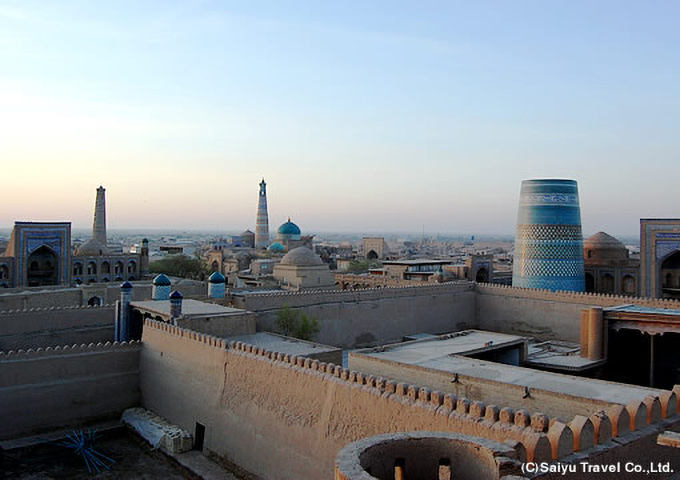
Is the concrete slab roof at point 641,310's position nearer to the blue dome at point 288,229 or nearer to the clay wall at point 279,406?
the clay wall at point 279,406

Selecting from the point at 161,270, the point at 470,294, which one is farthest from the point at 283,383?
the point at 161,270

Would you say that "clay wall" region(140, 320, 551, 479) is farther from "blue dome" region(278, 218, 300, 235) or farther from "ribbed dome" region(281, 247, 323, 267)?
"blue dome" region(278, 218, 300, 235)

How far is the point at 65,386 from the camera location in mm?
12461

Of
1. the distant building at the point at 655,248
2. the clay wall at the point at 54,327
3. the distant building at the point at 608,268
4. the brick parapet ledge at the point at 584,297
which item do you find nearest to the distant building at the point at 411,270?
the brick parapet ledge at the point at 584,297

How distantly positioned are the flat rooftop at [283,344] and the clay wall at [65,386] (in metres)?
2.39

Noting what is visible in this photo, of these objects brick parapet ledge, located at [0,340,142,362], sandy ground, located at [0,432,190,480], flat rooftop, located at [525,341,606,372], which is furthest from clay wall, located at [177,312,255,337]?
flat rooftop, located at [525,341,606,372]

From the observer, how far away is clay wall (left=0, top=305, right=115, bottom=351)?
14477 millimetres

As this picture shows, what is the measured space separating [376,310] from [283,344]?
18.3 feet

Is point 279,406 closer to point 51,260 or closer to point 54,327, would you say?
point 54,327

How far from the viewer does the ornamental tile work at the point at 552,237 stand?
22094mm

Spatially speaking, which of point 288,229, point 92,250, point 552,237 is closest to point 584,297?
point 552,237

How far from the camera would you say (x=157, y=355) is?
13047 millimetres

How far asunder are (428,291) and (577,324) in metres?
4.63

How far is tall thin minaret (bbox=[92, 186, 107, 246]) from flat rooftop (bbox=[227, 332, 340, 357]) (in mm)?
30349
